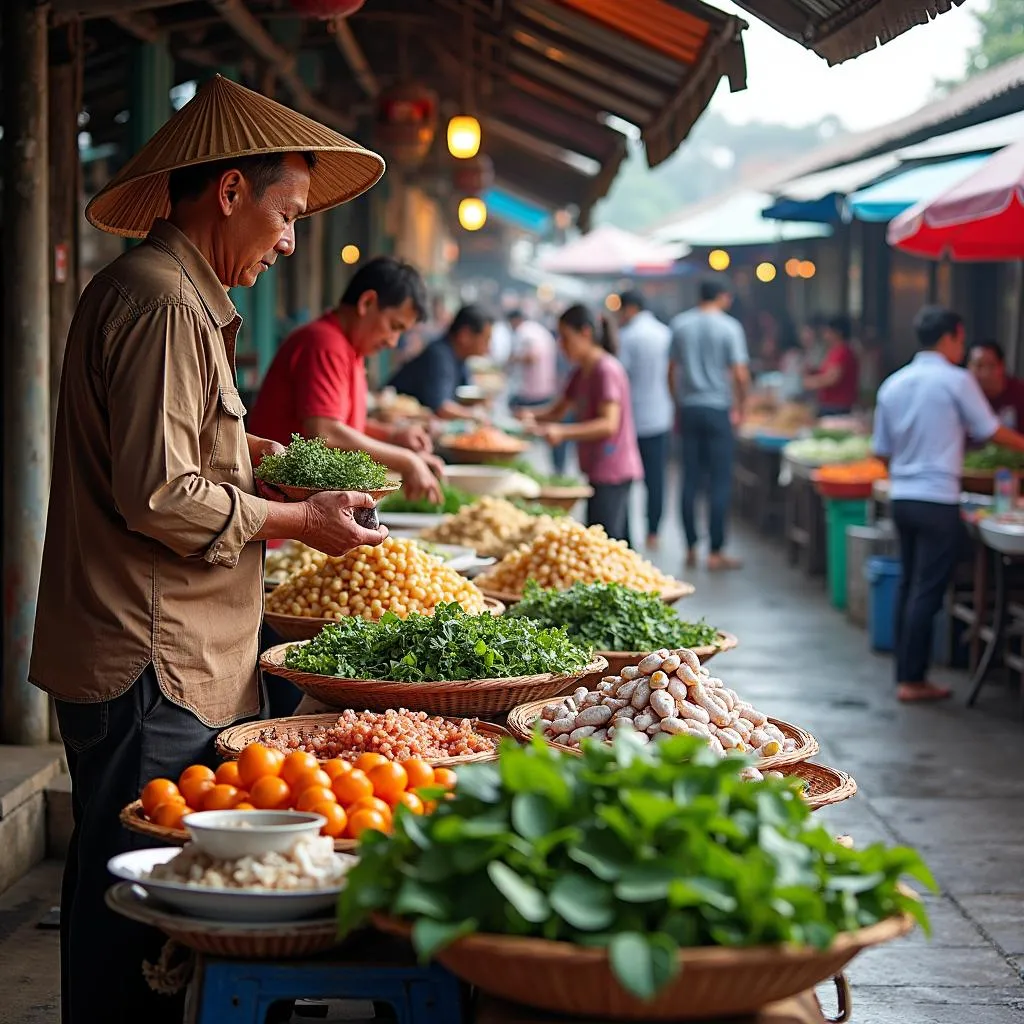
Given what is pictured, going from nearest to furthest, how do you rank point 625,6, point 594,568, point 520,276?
point 594,568 → point 625,6 → point 520,276

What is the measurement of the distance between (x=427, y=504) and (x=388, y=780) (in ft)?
14.6

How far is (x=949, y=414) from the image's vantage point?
8664mm

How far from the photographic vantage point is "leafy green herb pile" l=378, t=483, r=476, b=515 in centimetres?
725

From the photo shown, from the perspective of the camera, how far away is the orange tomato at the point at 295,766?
2.84 meters

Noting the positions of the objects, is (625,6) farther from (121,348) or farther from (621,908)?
(621,908)

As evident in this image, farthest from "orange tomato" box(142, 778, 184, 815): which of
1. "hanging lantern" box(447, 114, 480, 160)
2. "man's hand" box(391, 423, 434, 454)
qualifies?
"hanging lantern" box(447, 114, 480, 160)

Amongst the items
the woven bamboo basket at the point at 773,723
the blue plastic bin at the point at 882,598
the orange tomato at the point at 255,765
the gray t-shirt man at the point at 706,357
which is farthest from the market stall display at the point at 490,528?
the gray t-shirt man at the point at 706,357

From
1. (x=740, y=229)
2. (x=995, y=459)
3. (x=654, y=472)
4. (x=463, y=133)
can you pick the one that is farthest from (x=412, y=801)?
(x=740, y=229)

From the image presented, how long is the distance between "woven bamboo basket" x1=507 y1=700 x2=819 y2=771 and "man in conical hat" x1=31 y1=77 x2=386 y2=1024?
1.80ft

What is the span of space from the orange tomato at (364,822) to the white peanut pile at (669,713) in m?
0.65

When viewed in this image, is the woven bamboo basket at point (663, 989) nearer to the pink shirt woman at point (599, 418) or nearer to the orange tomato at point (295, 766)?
the orange tomato at point (295, 766)

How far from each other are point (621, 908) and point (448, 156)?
1407 centimetres

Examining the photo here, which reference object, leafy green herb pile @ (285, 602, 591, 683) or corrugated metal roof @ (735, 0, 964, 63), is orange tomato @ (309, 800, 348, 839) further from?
corrugated metal roof @ (735, 0, 964, 63)

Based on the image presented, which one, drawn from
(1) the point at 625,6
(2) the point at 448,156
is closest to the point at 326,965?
(1) the point at 625,6
